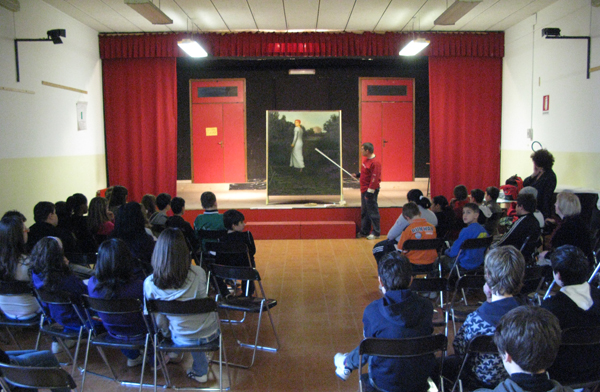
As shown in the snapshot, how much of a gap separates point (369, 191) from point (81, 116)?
183 inches

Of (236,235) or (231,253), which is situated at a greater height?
(236,235)

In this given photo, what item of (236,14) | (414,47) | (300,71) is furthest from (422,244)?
(300,71)

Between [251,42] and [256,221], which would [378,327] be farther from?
[251,42]

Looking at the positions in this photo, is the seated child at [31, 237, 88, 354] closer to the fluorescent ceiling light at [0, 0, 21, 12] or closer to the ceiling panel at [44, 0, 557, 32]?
the fluorescent ceiling light at [0, 0, 21, 12]

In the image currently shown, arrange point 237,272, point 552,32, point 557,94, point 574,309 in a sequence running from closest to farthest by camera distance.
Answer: point 574,309 < point 237,272 < point 552,32 < point 557,94

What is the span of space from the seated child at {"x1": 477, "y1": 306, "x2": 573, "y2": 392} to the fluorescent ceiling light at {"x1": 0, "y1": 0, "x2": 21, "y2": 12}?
615cm

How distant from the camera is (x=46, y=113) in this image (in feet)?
22.4

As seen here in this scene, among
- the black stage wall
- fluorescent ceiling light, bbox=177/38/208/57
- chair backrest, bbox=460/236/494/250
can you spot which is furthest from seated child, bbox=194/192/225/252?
the black stage wall

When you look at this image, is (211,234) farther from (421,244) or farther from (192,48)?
(192,48)

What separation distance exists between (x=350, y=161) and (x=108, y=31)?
5393 millimetres

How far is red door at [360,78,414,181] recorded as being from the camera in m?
10.6

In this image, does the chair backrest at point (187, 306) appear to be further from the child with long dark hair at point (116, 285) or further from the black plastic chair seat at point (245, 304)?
the black plastic chair seat at point (245, 304)

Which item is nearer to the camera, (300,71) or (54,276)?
(54,276)

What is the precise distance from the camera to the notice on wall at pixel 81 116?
7793 millimetres
